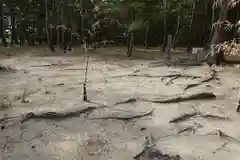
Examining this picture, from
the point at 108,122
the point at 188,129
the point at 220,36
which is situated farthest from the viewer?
the point at 220,36

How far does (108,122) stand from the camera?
382cm

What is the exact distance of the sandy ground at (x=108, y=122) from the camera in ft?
10.1

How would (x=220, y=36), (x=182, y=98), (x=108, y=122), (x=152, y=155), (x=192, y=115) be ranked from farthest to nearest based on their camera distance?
(x=220, y=36) < (x=182, y=98) < (x=192, y=115) < (x=108, y=122) < (x=152, y=155)

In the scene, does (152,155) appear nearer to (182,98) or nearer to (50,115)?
(50,115)

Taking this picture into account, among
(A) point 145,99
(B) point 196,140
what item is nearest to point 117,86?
(A) point 145,99

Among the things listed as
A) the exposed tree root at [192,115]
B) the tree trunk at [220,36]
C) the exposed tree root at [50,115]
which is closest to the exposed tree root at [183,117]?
the exposed tree root at [192,115]

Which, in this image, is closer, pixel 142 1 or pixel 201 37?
pixel 142 1

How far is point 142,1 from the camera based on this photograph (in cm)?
1012

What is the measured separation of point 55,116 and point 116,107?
90cm

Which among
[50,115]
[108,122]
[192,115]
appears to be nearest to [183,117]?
[192,115]

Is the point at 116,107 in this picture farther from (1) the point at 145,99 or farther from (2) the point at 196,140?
(2) the point at 196,140

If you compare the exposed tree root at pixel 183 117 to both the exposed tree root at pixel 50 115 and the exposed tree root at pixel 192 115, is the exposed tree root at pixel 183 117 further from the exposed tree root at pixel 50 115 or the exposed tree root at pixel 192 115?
the exposed tree root at pixel 50 115

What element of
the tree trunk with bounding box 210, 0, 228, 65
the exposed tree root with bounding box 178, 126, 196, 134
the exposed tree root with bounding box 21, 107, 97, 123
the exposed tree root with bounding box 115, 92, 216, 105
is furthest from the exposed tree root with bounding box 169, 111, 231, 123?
the tree trunk with bounding box 210, 0, 228, 65

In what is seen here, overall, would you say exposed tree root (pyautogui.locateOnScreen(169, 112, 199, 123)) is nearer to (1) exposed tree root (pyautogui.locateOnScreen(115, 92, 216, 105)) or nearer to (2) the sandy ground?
(2) the sandy ground
